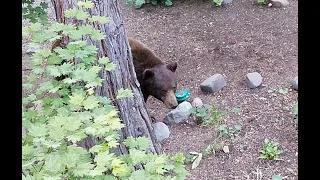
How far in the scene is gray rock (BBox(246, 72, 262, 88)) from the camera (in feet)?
17.5

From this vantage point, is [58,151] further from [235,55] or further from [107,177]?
[235,55]

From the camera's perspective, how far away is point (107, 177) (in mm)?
1920

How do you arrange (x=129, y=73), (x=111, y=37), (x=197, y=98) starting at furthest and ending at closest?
(x=197, y=98), (x=129, y=73), (x=111, y=37)

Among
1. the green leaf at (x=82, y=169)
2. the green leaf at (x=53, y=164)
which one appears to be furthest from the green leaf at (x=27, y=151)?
the green leaf at (x=82, y=169)

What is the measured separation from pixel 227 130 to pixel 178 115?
605 mm

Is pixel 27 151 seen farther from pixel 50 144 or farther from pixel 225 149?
pixel 225 149

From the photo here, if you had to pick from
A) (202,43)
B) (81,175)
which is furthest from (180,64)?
(81,175)

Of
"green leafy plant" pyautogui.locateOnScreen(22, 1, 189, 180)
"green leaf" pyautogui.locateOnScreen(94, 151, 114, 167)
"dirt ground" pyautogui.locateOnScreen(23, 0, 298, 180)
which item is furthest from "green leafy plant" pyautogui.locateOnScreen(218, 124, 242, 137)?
"green leaf" pyautogui.locateOnScreen(94, 151, 114, 167)

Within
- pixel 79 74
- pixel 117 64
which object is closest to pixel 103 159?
pixel 79 74

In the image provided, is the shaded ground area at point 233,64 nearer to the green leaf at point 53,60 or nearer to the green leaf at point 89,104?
the green leaf at point 53,60

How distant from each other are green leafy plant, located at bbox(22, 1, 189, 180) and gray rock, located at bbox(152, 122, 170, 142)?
7.58 feet

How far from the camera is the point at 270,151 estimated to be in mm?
4293
